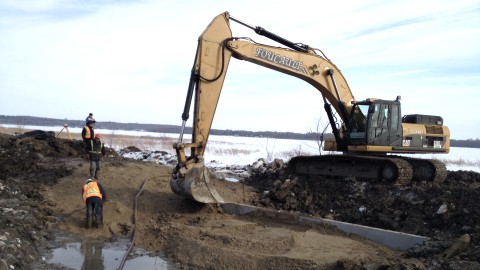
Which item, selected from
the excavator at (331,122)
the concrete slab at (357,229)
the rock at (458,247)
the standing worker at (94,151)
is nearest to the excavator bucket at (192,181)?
the excavator at (331,122)

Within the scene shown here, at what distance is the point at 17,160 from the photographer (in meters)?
15.6

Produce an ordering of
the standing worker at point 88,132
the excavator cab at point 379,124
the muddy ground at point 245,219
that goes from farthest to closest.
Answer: the excavator cab at point 379,124, the standing worker at point 88,132, the muddy ground at point 245,219

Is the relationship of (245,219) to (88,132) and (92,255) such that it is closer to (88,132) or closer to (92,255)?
(92,255)

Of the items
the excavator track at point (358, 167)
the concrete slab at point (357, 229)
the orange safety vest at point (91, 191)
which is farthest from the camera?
the excavator track at point (358, 167)

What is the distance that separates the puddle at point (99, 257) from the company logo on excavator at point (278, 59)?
5.38 meters

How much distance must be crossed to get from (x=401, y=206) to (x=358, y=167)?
267 centimetres

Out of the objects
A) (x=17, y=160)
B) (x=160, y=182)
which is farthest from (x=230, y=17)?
(x=17, y=160)

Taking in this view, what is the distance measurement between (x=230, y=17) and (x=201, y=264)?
5.79m

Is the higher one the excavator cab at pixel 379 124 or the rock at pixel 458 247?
the excavator cab at pixel 379 124

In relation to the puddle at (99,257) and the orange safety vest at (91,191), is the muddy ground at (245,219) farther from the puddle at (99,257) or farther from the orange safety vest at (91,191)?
the orange safety vest at (91,191)

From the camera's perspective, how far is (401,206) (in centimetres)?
1024

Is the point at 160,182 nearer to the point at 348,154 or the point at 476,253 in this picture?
the point at 348,154

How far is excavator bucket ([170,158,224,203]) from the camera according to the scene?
10008 mm

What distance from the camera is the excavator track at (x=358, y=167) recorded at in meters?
12.1
